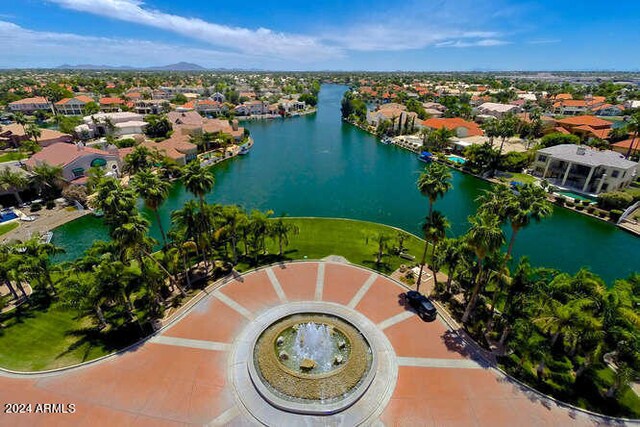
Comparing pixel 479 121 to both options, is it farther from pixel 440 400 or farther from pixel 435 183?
pixel 440 400

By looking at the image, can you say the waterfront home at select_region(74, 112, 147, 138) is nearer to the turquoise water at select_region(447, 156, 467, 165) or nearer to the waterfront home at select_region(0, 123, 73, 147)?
the waterfront home at select_region(0, 123, 73, 147)

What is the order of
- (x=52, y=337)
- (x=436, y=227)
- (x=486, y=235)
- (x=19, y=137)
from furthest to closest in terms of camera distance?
(x=19, y=137) < (x=436, y=227) < (x=52, y=337) < (x=486, y=235)

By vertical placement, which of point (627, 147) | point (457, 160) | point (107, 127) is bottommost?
point (457, 160)

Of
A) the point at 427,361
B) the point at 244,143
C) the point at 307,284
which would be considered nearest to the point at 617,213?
the point at 427,361

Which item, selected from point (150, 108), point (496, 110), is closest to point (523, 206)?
point (496, 110)

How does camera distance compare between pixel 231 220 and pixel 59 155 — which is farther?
pixel 59 155

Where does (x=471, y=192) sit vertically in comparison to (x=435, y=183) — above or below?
below

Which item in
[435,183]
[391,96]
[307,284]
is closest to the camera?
[435,183]

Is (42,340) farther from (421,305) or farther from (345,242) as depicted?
(421,305)
